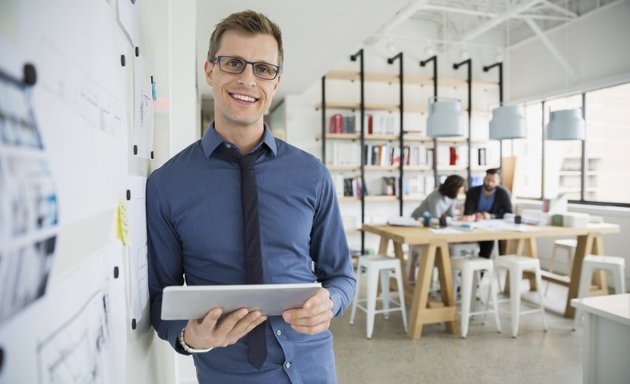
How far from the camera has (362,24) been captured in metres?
3.62

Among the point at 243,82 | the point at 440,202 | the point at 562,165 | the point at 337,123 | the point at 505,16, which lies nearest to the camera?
the point at 243,82

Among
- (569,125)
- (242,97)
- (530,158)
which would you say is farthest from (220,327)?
(530,158)

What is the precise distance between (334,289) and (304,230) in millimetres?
210

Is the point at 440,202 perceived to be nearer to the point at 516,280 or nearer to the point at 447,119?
the point at 447,119

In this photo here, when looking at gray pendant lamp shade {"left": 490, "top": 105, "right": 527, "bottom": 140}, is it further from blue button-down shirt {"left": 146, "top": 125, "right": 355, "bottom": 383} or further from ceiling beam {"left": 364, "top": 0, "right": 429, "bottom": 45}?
blue button-down shirt {"left": 146, "top": 125, "right": 355, "bottom": 383}

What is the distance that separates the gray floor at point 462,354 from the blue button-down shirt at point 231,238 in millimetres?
2012

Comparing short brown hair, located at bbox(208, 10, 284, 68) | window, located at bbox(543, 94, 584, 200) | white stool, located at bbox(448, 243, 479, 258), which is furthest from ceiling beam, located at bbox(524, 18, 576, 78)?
short brown hair, located at bbox(208, 10, 284, 68)

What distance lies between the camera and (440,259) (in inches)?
157

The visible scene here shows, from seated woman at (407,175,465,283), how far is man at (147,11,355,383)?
378cm

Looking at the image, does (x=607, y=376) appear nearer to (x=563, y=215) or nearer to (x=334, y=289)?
(x=334, y=289)

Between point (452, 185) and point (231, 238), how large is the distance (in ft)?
13.1

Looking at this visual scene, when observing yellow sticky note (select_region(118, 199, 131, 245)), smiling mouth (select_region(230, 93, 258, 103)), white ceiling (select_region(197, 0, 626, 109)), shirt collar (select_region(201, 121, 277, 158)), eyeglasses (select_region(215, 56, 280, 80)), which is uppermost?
white ceiling (select_region(197, 0, 626, 109))

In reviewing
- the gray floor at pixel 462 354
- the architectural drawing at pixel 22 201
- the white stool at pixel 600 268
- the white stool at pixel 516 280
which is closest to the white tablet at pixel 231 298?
the architectural drawing at pixel 22 201

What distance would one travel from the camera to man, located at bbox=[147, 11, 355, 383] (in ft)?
3.78
